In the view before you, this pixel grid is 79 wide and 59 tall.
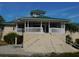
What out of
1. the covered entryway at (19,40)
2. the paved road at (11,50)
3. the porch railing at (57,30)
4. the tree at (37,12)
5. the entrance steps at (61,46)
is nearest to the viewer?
the paved road at (11,50)

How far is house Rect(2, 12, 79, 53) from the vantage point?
18.0m

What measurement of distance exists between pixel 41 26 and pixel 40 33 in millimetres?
405

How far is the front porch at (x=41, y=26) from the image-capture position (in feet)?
61.1

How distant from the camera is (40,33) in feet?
61.5

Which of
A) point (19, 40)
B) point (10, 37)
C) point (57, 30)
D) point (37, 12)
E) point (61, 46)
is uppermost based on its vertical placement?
point (37, 12)

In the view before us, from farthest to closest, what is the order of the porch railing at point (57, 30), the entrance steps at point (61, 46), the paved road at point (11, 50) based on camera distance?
the porch railing at point (57, 30)
the entrance steps at point (61, 46)
the paved road at point (11, 50)

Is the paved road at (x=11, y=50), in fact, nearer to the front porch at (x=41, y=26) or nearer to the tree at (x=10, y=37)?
the tree at (x=10, y=37)

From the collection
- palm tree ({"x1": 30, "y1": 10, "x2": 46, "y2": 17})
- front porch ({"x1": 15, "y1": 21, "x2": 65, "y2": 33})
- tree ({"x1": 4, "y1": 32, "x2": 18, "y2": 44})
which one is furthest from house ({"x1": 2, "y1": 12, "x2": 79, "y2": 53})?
palm tree ({"x1": 30, "y1": 10, "x2": 46, "y2": 17})

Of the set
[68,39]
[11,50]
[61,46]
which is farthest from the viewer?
[68,39]

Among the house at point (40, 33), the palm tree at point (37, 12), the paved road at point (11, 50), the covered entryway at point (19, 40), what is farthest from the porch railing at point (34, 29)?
the paved road at point (11, 50)

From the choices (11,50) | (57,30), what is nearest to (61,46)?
(57,30)

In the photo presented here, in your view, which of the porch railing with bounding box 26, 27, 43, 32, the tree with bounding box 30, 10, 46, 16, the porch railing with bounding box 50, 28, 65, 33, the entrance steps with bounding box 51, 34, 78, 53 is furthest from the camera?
the porch railing with bounding box 26, 27, 43, 32

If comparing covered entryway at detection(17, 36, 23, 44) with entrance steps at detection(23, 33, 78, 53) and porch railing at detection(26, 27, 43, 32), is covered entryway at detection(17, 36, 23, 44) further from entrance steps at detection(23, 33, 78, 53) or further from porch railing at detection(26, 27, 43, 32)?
porch railing at detection(26, 27, 43, 32)

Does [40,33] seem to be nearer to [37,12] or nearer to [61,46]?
[37,12]
